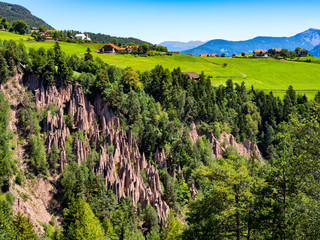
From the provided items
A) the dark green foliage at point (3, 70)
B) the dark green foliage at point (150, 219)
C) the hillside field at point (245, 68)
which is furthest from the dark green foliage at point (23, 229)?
the hillside field at point (245, 68)

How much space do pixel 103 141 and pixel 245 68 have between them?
12048 cm

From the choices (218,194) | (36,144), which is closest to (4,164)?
(36,144)

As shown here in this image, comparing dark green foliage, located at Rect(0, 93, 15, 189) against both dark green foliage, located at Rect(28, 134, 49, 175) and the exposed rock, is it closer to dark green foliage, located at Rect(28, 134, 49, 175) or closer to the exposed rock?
dark green foliage, located at Rect(28, 134, 49, 175)

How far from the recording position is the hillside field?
109731mm

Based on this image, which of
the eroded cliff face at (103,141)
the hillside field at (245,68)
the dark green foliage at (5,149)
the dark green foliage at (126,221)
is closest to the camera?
the dark green foliage at (5,149)

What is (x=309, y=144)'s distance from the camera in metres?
18.6

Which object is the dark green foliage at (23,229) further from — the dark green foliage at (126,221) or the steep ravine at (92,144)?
the dark green foliage at (126,221)

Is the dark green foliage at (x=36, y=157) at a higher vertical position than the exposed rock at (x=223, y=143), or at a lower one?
higher

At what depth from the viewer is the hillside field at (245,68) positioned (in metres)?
110

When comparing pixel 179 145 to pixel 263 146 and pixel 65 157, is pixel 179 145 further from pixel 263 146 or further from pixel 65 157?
pixel 263 146

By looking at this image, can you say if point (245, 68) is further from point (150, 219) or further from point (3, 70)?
point (3, 70)

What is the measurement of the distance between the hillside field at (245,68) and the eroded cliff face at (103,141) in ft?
178

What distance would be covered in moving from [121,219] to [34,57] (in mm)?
36607

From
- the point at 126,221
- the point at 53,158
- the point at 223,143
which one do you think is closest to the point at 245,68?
the point at 223,143
